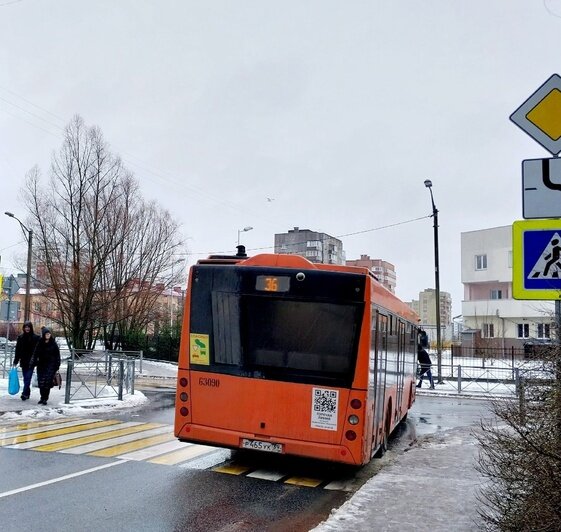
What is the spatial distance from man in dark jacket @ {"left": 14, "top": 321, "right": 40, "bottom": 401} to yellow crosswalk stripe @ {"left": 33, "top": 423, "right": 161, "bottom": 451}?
4.17 meters

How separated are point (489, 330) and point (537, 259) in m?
51.7

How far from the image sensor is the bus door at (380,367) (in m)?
9.09

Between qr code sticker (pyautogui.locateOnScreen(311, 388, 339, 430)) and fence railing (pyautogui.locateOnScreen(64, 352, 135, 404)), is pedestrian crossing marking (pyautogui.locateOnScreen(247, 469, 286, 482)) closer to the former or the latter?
qr code sticker (pyautogui.locateOnScreen(311, 388, 339, 430))

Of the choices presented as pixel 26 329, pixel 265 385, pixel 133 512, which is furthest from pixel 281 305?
pixel 26 329

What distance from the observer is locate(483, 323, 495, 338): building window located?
53.2 meters

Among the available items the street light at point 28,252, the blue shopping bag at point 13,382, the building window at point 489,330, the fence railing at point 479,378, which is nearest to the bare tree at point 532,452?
the blue shopping bag at point 13,382

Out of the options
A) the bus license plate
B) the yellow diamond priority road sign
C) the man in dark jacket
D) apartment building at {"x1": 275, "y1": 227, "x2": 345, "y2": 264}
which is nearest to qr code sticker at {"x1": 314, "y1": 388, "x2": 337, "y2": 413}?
the bus license plate

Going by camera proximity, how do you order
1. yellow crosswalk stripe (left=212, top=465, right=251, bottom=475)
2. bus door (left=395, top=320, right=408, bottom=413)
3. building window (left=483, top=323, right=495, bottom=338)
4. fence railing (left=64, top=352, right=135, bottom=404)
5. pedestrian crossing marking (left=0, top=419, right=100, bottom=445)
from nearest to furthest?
yellow crosswalk stripe (left=212, top=465, right=251, bottom=475)
pedestrian crossing marking (left=0, top=419, right=100, bottom=445)
bus door (left=395, top=320, right=408, bottom=413)
fence railing (left=64, top=352, right=135, bottom=404)
building window (left=483, top=323, right=495, bottom=338)

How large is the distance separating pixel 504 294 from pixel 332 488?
1979 inches

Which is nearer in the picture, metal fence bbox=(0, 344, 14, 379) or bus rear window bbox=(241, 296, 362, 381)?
bus rear window bbox=(241, 296, 362, 381)

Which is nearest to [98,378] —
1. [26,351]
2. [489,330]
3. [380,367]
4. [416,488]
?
[26,351]

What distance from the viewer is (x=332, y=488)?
841 cm

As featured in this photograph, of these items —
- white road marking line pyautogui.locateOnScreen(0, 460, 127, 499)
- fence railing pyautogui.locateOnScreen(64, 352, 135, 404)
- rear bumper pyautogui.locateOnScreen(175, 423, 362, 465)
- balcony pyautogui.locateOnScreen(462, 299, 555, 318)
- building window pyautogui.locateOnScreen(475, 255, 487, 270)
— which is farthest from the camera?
building window pyautogui.locateOnScreen(475, 255, 487, 270)

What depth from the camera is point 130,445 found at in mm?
10523
